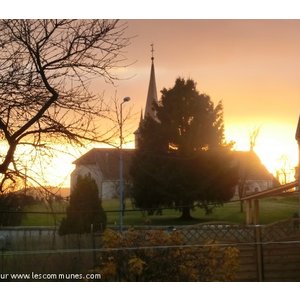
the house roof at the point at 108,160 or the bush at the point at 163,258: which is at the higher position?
the house roof at the point at 108,160

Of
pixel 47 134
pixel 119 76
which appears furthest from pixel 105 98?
pixel 47 134

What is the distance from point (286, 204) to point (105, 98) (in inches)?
81.6

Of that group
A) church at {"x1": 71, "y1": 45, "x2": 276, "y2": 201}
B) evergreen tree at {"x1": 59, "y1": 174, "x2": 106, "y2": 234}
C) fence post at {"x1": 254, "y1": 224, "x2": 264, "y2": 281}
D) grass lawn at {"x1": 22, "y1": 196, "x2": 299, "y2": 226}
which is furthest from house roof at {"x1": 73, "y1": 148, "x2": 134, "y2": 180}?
fence post at {"x1": 254, "y1": 224, "x2": 264, "y2": 281}

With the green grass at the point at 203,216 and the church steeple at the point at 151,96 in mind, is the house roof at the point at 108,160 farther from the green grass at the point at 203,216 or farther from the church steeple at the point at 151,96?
the church steeple at the point at 151,96

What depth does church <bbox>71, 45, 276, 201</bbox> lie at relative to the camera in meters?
4.64

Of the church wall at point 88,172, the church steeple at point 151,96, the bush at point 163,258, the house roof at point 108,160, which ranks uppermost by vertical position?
the church steeple at point 151,96

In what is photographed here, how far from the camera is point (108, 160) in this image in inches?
185

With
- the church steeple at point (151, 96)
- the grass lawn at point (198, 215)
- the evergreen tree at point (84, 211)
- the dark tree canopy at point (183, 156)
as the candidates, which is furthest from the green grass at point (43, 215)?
the church steeple at point (151, 96)

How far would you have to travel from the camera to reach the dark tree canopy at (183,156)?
4.92m

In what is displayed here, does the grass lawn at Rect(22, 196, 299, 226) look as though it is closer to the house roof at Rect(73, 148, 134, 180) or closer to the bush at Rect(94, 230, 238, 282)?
the bush at Rect(94, 230, 238, 282)

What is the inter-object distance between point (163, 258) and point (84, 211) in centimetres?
91

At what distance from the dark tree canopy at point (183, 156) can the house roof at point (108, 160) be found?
15 cm
